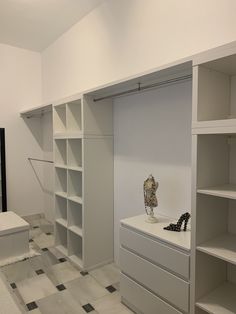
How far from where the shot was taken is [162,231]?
6.38 feet

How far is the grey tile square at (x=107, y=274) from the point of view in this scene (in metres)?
2.59

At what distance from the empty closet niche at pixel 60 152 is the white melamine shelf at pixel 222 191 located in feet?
7.18

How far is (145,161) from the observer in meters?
2.51

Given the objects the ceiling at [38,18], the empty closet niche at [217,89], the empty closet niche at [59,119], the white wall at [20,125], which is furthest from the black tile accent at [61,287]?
the ceiling at [38,18]

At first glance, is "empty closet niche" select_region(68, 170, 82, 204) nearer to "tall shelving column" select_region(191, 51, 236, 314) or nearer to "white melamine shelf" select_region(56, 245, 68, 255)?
"white melamine shelf" select_region(56, 245, 68, 255)

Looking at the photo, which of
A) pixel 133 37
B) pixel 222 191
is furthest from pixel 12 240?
pixel 133 37

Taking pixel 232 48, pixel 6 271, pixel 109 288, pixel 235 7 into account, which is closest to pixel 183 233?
pixel 109 288

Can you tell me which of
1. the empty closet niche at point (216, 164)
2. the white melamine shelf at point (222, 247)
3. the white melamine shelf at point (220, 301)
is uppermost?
the empty closet niche at point (216, 164)

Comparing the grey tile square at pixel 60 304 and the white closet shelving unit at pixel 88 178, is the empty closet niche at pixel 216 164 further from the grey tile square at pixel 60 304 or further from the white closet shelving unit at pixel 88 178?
the grey tile square at pixel 60 304

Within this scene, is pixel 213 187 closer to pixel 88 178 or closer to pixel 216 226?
pixel 216 226

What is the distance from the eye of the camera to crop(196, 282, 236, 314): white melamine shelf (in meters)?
1.55

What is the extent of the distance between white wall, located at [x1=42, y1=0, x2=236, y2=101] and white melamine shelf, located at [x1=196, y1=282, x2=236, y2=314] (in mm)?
1760

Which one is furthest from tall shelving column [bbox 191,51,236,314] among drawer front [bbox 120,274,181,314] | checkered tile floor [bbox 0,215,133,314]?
checkered tile floor [bbox 0,215,133,314]

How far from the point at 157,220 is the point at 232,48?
4.80 feet
